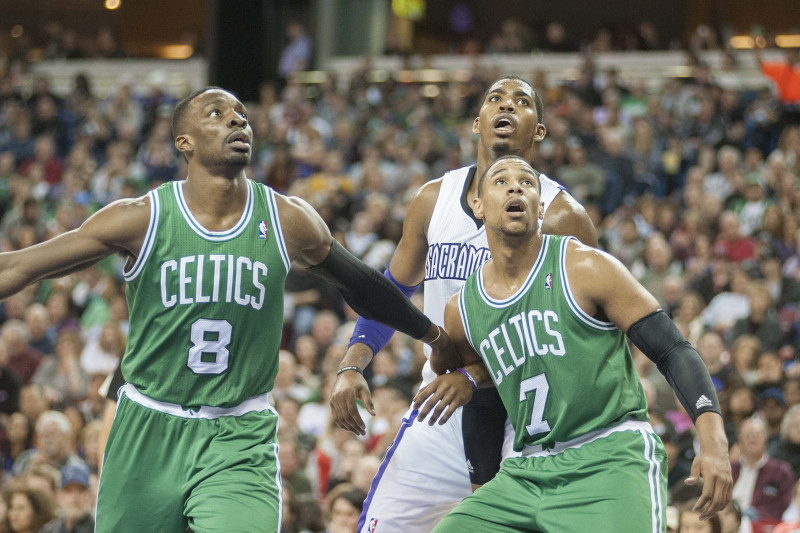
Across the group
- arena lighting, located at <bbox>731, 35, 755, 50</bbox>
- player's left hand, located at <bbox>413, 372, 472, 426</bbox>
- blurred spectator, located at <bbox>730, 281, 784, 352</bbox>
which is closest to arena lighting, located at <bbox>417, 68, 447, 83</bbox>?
arena lighting, located at <bbox>731, 35, 755, 50</bbox>

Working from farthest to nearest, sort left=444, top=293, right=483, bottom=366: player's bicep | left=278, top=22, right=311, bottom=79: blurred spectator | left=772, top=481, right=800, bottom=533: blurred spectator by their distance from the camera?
1. left=278, top=22, right=311, bottom=79: blurred spectator
2. left=772, top=481, right=800, bottom=533: blurred spectator
3. left=444, top=293, right=483, bottom=366: player's bicep

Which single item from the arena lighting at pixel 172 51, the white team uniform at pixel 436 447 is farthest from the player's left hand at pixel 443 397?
the arena lighting at pixel 172 51

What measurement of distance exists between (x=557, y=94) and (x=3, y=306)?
317 inches

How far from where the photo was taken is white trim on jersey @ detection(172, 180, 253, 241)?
4395 mm

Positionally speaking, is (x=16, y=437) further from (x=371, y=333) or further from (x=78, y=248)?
(x=78, y=248)

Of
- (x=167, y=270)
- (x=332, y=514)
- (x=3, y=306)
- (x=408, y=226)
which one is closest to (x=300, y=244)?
(x=167, y=270)

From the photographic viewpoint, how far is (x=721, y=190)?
1270 cm

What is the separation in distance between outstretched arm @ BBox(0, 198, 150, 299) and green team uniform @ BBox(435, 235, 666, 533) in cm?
148

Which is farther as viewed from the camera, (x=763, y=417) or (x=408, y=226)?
(x=763, y=417)

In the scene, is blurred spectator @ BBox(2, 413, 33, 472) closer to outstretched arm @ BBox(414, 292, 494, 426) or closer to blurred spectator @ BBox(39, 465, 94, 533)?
blurred spectator @ BBox(39, 465, 94, 533)

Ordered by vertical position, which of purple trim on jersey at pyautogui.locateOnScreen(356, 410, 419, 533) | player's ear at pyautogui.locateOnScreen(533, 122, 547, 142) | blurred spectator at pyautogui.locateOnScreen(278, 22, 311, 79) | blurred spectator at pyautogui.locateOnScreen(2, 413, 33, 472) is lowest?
blurred spectator at pyautogui.locateOnScreen(2, 413, 33, 472)

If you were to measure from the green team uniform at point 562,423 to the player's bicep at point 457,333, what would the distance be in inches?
13.1

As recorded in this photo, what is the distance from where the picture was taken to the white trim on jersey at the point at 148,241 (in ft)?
14.2

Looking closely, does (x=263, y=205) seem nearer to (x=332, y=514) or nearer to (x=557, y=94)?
(x=332, y=514)
